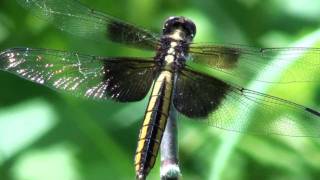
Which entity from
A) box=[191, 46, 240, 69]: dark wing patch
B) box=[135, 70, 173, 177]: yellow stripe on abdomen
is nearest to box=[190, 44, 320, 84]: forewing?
box=[191, 46, 240, 69]: dark wing patch

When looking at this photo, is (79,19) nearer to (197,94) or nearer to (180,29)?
(180,29)

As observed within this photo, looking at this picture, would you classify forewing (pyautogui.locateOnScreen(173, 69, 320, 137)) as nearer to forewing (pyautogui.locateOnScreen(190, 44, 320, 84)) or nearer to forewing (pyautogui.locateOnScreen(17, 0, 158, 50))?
forewing (pyautogui.locateOnScreen(190, 44, 320, 84))

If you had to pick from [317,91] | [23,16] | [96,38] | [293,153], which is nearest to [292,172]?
[293,153]

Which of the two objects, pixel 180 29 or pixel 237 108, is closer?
pixel 237 108

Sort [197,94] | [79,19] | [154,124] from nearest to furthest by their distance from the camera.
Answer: [154,124]
[197,94]
[79,19]

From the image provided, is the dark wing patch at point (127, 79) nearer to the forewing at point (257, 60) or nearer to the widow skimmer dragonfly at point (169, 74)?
the widow skimmer dragonfly at point (169, 74)

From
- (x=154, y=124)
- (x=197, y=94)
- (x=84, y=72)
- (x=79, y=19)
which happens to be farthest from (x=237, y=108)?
(x=79, y=19)
